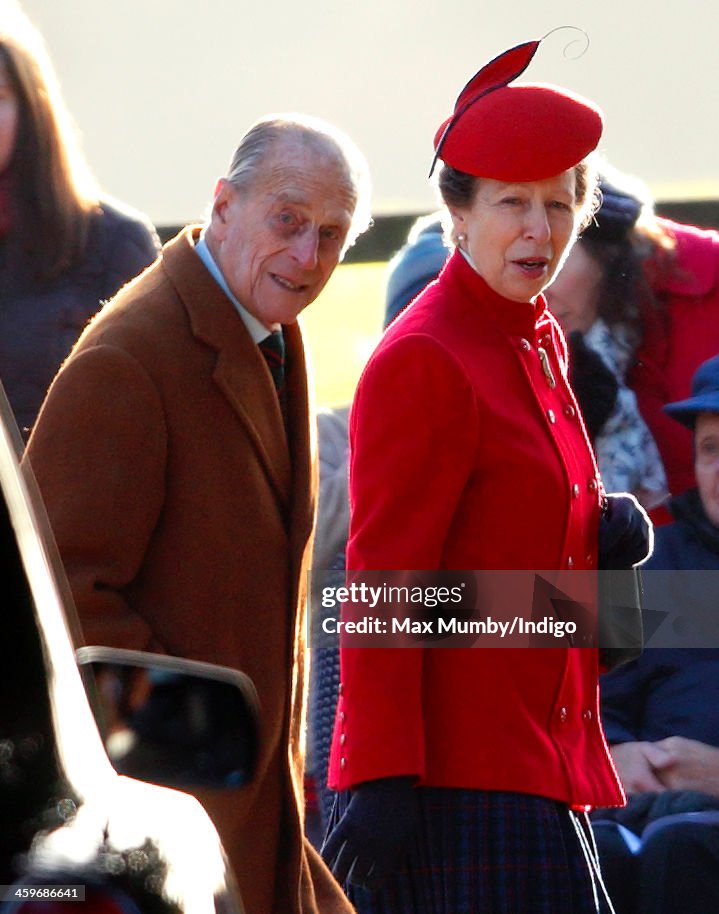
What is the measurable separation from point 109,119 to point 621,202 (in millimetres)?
1079

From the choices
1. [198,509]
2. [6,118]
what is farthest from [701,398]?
[198,509]

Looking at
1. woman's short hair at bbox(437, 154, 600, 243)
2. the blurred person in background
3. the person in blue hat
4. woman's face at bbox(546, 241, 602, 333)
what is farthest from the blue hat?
the blurred person in background

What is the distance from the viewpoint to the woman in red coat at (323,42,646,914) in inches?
107

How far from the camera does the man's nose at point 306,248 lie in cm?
294

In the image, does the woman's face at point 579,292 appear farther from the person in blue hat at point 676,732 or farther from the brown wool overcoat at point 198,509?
the brown wool overcoat at point 198,509

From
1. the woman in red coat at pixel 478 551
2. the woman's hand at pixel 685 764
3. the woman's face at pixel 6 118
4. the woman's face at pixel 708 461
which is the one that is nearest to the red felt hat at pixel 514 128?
the woman in red coat at pixel 478 551

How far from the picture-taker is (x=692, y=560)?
3.96 metres

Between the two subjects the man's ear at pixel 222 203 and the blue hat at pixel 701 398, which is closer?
the man's ear at pixel 222 203

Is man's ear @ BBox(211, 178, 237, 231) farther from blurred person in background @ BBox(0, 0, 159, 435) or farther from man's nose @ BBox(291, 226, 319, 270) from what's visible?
blurred person in background @ BBox(0, 0, 159, 435)

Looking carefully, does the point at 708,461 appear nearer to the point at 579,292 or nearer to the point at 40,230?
the point at 579,292

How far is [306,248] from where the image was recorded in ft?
9.76

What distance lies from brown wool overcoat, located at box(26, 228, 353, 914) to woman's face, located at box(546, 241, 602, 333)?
1193 millimetres

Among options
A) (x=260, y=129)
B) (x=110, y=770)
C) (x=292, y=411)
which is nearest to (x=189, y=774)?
(x=110, y=770)

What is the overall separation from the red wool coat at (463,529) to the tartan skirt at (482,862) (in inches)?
1.1
